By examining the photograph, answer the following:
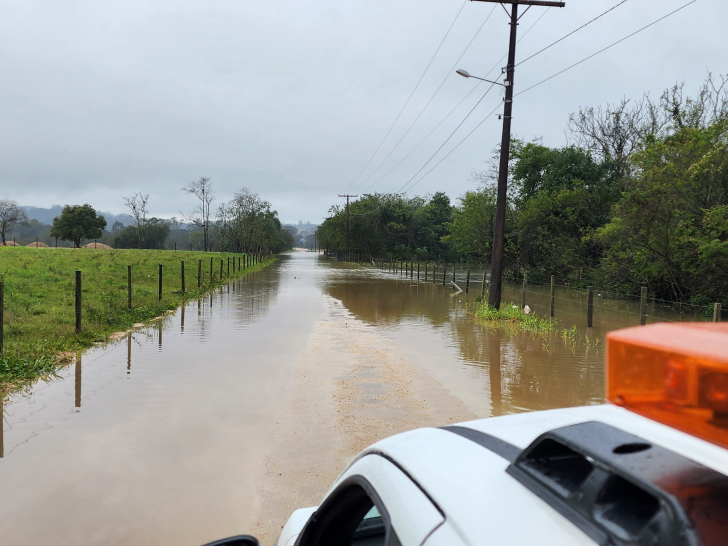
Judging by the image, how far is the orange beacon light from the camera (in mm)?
772

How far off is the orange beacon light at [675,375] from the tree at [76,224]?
104m

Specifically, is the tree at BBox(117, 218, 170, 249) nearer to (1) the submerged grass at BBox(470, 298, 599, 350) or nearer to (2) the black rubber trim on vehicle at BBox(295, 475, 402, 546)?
(1) the submerged grass at BBox(470, 298, 599, 350)

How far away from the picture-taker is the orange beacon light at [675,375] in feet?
2.53

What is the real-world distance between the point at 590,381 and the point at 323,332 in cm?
623

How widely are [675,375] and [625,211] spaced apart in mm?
21635

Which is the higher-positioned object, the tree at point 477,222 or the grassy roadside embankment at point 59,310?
the tree at point 477,222

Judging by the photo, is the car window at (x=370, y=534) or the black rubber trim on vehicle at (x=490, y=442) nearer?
the black rubber trim on vehicle at (x=490, y=442)

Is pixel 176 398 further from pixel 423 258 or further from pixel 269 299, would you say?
pixel 423 258

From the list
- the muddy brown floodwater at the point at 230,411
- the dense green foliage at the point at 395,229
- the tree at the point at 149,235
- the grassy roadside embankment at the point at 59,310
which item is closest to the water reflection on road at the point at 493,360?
the muddy brown floodwater at the point at 230,411

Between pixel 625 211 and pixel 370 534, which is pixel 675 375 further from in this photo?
pixel 625 211

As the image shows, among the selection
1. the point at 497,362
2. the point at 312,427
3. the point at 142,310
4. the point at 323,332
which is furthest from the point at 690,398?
the point at 142,310

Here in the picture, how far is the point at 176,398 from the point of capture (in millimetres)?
7406

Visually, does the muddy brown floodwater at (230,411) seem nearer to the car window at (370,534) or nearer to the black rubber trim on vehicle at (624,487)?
the car window at (370,534)

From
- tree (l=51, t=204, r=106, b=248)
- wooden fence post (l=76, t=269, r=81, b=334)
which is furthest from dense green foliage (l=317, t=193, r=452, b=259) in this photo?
wooden fence post (l=76, t=269, r=81, b=334)
